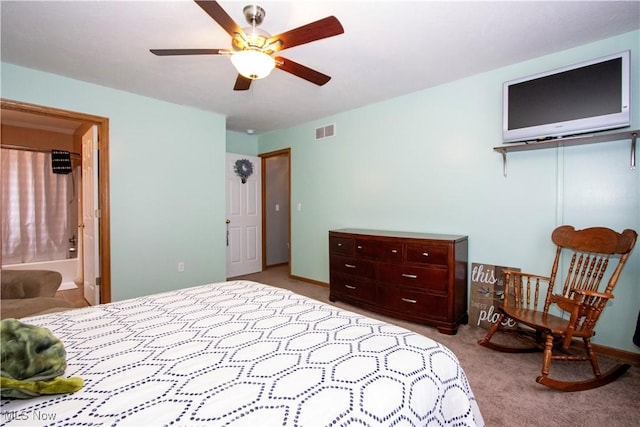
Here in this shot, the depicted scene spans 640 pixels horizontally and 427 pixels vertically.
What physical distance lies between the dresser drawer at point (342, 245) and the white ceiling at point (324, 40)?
1.66 metres

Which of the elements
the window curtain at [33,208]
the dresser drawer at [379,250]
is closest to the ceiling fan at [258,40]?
the dresser drawer at [379,250]

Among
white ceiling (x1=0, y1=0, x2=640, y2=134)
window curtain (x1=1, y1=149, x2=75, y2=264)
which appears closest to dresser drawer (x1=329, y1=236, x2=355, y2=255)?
white ceiling (x1=0, y1=0, x2=640, y2=134)

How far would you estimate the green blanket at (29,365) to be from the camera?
2.55 ft

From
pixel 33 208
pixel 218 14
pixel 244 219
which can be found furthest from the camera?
pixel 244 219

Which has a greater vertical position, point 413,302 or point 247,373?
point 247,373

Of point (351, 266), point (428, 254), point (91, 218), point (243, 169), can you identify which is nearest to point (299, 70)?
point (428, 254)

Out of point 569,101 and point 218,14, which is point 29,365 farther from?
point 569,101

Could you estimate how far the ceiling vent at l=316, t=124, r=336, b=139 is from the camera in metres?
4.12

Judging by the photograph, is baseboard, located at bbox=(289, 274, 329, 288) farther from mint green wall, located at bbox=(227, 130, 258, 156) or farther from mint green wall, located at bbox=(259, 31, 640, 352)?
mint green wall, located at bbox=(227, 130, 258, 156)

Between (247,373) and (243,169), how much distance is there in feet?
14.1

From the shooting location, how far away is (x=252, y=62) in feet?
5.58

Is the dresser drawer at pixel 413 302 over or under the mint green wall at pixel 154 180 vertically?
under

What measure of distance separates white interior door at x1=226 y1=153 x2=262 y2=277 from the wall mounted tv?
378 centimetres

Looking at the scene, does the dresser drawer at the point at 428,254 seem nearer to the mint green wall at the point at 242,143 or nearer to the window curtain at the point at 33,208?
the mint green wall at the point at 242,143
